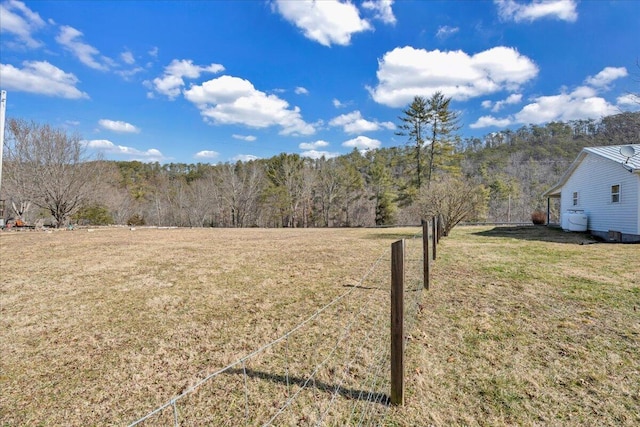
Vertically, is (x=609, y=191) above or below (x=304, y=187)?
below

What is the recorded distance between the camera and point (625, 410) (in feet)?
7.28

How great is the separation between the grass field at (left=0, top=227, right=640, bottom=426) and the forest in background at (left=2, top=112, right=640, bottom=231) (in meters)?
16.8

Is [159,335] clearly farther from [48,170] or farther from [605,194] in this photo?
[48,170]

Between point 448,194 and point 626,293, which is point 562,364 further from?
point 448,194

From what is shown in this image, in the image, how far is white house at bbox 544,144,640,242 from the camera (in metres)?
10.3

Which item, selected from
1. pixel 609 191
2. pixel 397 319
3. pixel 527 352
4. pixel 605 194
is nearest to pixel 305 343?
pixel 397 319

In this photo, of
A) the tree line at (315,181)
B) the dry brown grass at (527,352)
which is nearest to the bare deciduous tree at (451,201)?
the tree line at (315,181)

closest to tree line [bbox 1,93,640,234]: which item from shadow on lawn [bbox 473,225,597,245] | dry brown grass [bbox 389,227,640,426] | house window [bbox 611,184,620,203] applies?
shadow on lawn [bbox 473,225,597,245]

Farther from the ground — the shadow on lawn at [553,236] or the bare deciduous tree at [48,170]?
the bare deciduous tree at [48,170]

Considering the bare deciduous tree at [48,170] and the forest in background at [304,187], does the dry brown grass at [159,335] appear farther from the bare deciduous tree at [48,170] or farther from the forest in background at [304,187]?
the forest in background at [304,187]

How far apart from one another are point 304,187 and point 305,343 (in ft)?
94.7

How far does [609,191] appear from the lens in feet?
38.5

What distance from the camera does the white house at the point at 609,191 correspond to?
1031 cm

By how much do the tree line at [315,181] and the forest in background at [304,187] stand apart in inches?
4.7
